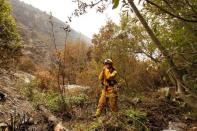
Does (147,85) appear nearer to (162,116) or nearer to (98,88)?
(98,88)

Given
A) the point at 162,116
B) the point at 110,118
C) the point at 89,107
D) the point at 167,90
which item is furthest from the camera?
the point at 167,90

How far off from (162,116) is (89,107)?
306 cm

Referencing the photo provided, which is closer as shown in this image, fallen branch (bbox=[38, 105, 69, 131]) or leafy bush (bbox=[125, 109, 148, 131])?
fallen branch (bbox=[38, 105, 69, 131])

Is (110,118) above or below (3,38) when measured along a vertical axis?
below

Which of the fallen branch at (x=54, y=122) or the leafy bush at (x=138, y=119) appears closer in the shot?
the fallen branch at (x=54, y=122)

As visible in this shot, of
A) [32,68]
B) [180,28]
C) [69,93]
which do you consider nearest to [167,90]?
[69,93]

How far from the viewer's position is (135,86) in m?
21.5

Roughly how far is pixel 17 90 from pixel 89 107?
2.97m

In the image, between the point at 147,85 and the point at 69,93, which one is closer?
the point at 69,93

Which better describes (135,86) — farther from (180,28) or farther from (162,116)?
(180,28)

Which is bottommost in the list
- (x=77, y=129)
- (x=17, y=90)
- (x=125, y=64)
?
(x=77, y=129)

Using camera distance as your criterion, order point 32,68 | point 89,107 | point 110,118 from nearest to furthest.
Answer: point 110,118 < point 89,107 < point 32,68

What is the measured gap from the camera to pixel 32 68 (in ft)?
114

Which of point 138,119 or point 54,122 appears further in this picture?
point 138,119
